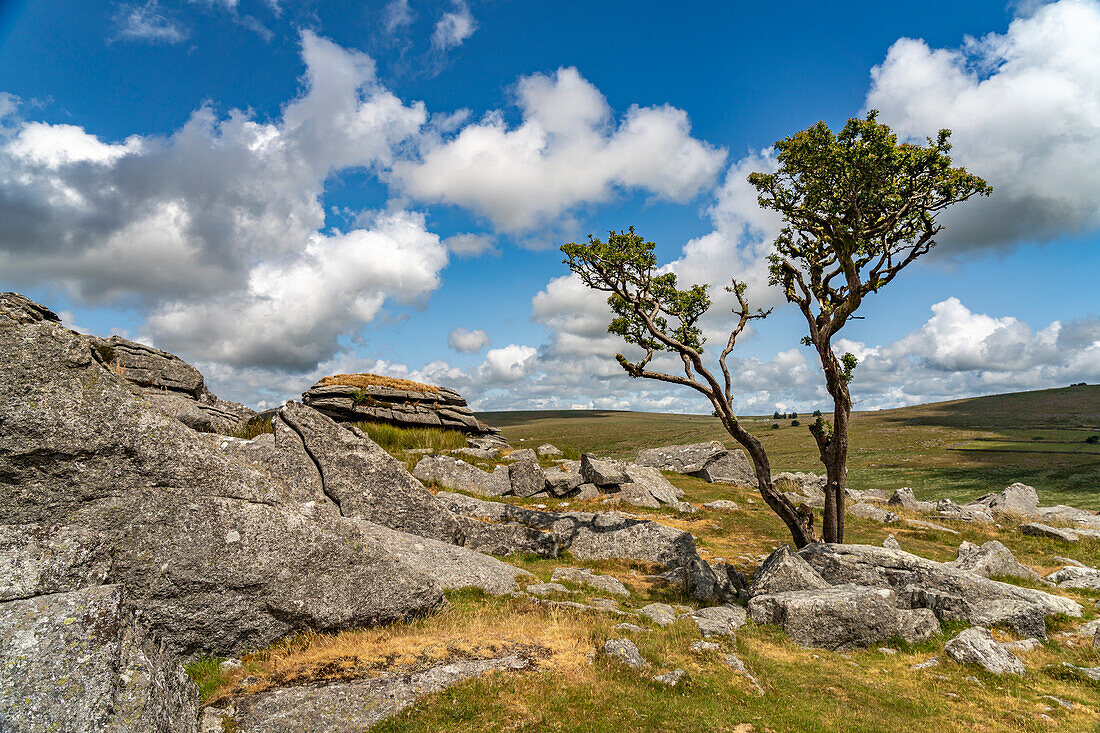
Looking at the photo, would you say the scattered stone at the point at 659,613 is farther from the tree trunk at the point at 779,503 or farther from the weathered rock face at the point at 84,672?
the weathered rock face at the point at 84,672

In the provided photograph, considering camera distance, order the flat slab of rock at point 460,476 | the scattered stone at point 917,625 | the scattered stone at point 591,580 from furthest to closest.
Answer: the flat slab of rock at point 460,476 → the scattered stone at point 591,580 → the scattered stone at point 917,625

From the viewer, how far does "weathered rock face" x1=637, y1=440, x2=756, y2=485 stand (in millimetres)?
44781

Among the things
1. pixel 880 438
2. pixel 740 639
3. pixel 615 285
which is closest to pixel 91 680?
pixel 740 639

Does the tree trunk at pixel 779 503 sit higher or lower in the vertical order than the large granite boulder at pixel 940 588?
higher

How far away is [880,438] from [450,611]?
157010 millimetres

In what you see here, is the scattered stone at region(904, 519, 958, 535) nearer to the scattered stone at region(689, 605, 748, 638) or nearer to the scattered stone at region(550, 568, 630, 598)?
the scattered stone at region(689, 605, 748, 638)

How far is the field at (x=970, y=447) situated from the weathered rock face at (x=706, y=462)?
31.0 ft

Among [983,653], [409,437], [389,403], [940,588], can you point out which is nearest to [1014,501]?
[940,588]

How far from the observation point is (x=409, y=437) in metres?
39.5

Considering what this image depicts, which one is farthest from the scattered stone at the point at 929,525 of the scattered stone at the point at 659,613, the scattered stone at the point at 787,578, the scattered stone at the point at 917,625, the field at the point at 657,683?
the scattered stone at the point at 659,613

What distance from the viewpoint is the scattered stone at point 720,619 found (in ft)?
42.7

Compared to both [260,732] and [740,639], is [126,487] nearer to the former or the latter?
[260,732]

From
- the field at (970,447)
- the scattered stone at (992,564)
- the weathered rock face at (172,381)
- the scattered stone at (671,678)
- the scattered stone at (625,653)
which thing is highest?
the weathered rock face at (172,381)

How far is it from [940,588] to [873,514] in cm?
1913
